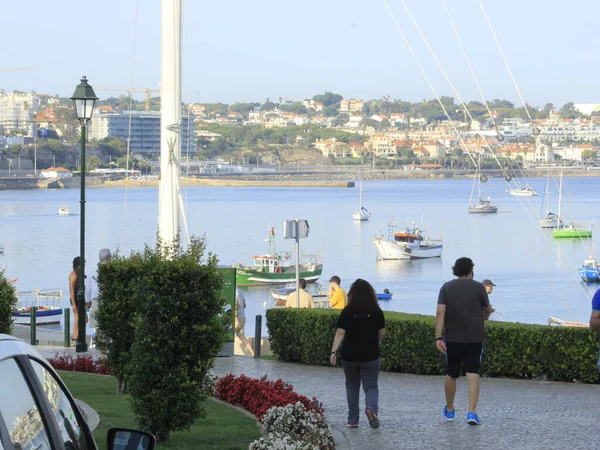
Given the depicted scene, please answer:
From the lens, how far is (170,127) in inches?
616

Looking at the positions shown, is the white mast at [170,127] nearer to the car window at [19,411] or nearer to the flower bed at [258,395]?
the flower bed at [258,395]

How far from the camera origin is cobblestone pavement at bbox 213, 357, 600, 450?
8.56 m

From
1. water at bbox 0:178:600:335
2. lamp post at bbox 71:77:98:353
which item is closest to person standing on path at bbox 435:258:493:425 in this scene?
lamp post at bbox 71:77:98:353

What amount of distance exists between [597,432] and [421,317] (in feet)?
16.3

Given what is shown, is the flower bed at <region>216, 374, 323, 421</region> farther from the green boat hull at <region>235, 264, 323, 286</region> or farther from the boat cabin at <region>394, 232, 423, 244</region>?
the boat cabin at <region>394, 232, 423, 244</region>

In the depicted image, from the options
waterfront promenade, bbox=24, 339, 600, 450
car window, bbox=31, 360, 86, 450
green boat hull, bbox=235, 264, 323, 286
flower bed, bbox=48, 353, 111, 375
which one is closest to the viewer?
car window, bbox=31, 360, 86, 450

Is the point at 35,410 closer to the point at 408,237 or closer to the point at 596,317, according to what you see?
the point at 596,317

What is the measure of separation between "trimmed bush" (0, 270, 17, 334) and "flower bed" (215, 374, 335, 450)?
7.12 feet

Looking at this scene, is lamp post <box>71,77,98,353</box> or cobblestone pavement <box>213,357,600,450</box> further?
lamp post <box>71,77,98,353</box>

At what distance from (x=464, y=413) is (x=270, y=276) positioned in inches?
2222

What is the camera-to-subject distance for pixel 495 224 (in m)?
120

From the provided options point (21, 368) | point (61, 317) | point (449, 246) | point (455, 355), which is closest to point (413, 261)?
point (449, 246)

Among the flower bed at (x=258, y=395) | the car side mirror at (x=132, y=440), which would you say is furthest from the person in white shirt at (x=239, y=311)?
the car side mirror at (x=132, y=440)

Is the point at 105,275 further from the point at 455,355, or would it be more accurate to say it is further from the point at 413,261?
the point at 413,261
